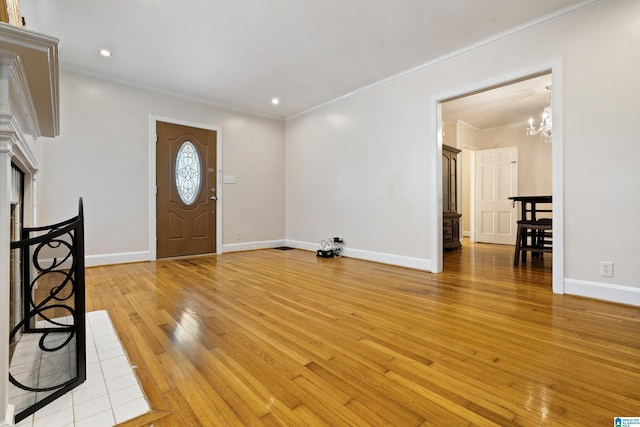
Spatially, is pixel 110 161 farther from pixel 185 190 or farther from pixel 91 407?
pixel 91 407

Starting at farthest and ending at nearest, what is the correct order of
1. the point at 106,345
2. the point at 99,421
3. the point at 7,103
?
1. the point at 106,345
2. the point at 99,421
3. the point at 7,103

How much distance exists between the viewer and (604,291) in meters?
2.55

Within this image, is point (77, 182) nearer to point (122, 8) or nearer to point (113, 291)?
point (113, 291)

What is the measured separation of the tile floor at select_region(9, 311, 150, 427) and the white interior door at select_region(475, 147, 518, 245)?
7.00m

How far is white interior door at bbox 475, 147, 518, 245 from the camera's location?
6433 mm

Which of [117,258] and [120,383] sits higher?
[117,258]

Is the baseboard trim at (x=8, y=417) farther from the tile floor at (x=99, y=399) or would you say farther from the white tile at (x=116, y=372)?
→ the white tile at (x=116, y=372)

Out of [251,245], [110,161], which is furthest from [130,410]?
[251,245]

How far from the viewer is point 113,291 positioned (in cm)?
290

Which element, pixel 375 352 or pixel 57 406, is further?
pixel 375 352

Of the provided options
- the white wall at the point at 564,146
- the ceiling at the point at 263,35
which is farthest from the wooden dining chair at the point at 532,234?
the ceiling at the point at 263,35

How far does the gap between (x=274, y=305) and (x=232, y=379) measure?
107 cm

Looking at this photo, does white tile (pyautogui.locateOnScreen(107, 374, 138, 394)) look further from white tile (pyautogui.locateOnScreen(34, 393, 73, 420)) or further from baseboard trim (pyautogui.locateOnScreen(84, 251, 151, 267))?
baseboard trim (pyautogui.locateOnScreen(84, 251, 151, 267))

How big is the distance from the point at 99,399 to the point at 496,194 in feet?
24.2
